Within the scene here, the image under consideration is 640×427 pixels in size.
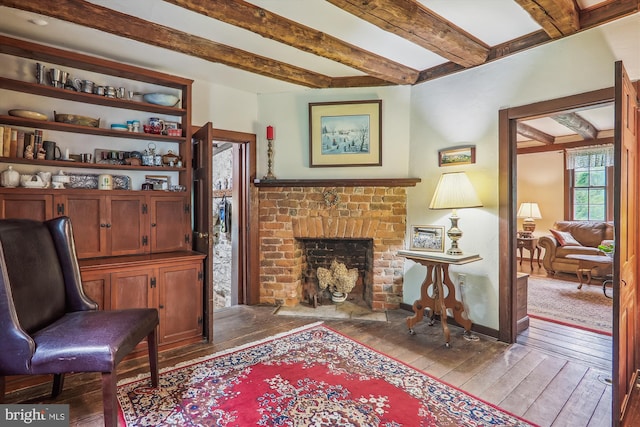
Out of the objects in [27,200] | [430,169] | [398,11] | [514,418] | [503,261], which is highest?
[398,11]

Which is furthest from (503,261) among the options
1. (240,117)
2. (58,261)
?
(58,261)

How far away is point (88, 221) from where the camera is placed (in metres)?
2.59

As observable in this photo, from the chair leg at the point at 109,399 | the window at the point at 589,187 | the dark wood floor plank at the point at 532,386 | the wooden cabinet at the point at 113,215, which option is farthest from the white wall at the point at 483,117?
the window at the point at 589,187

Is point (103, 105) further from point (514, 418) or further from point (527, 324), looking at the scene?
point (527, 324)

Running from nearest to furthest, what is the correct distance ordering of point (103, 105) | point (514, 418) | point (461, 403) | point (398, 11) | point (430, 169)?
point (514, 418)
point (461, 403)
point (398, 11)
point (103, 105)
point (430, 169)

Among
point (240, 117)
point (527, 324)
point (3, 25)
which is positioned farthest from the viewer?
point (240, 117)

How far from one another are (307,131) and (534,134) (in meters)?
4.75

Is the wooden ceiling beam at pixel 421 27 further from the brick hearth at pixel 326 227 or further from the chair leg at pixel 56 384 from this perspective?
the chair leg at pixel 56 384

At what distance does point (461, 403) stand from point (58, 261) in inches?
104

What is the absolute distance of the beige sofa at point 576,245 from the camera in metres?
5.08

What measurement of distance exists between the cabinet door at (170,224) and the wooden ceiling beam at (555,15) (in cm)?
312

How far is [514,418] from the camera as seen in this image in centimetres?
175

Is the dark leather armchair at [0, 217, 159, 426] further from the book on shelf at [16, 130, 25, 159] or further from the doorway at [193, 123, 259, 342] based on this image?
the doorway at [193, 123, 259, 342]

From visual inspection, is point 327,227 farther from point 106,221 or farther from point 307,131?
point 106,221
